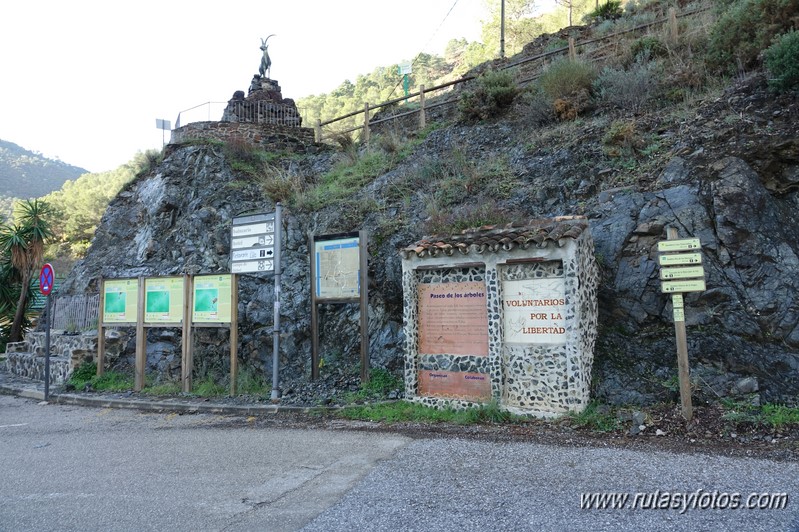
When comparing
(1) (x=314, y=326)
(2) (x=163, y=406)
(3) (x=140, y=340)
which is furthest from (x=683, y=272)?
(3) (x=140, y=340)

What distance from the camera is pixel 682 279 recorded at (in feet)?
22.7

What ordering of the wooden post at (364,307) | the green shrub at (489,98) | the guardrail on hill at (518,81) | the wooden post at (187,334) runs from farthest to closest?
1. the green shrub at (489,98)
2. the guardrail on hill at (518,81)
3. the wooden post at (187,334)
4. the wooden post at (364,307)

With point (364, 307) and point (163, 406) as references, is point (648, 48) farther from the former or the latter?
point (163, 406)

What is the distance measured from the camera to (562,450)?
6.11 m

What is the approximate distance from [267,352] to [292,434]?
459cm

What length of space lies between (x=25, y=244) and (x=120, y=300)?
931 centimetres

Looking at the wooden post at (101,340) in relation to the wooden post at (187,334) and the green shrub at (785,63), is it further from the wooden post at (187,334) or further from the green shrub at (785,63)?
the green shrub at (785,63)

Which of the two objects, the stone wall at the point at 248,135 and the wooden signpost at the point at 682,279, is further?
the stone wall at the point at 248,135

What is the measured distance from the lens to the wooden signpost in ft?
22.2

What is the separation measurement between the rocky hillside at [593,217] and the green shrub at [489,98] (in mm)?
369

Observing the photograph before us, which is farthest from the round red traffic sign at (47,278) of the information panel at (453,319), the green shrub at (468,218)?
the information panel at (453,319)

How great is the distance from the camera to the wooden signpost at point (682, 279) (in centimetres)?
676

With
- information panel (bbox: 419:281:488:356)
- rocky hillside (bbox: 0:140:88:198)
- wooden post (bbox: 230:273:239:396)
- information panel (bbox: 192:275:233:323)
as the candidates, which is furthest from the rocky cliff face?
rocky hillside (bbox: 0:140:88:198)

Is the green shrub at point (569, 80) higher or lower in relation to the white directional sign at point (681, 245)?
higher
